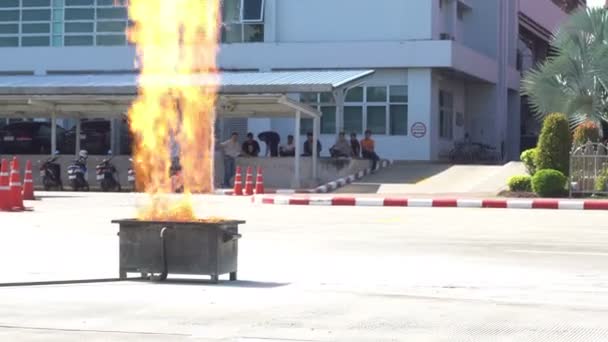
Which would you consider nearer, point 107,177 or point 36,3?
point 107,177

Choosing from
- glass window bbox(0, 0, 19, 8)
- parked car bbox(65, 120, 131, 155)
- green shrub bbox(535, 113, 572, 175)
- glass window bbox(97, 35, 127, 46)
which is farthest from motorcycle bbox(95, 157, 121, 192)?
glass window bbox(0, 0, 19, 8)

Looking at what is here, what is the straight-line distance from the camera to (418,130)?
1679 inches

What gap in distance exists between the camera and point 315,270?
12.2 m

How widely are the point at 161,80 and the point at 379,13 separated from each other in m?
32.0

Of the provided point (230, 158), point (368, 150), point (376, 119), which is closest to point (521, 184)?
point (368, 150)

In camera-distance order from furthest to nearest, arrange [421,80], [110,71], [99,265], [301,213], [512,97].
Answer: [512,97]
[110,71]
[421,80]
[301,213]
[99,265]

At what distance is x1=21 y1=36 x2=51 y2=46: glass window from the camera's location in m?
47.6

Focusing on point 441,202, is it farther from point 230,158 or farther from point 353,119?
point 353,119

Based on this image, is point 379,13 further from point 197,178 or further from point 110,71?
point 197,178

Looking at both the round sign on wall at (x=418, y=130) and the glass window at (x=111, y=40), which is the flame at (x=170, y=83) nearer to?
the round sign on wall at (x=418, y=130)

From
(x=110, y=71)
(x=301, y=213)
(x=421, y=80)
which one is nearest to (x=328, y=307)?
(x=301, y=213)

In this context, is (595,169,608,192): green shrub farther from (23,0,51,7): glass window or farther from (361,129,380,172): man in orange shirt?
(23,0,51,7): glass window

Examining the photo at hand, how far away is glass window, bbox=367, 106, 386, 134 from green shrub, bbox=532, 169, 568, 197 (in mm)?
15547

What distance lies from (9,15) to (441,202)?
28.2 m
